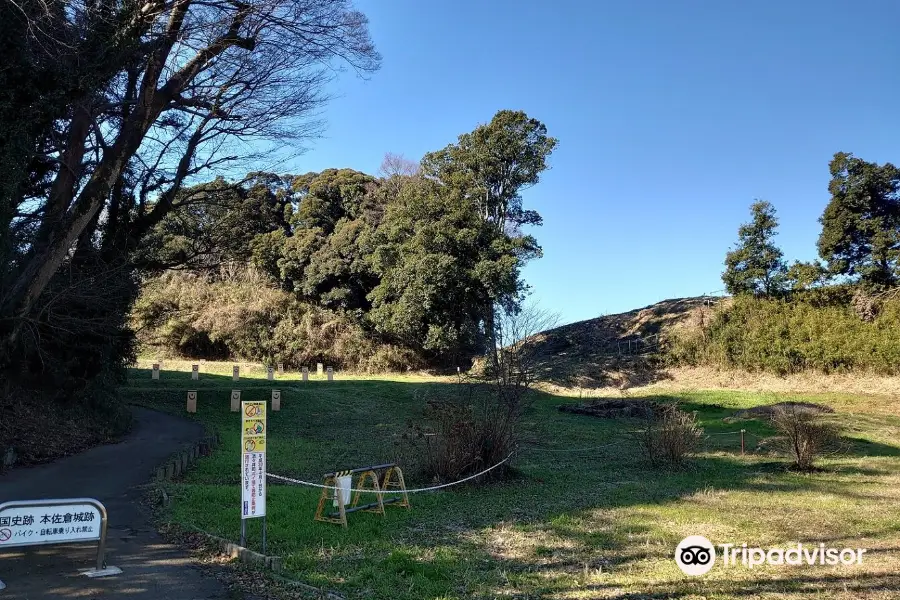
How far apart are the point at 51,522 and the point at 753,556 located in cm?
615

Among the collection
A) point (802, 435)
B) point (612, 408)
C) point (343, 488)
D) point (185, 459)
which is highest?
point (343, 488)

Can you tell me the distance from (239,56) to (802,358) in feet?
81.5

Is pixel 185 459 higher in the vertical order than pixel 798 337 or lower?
lower

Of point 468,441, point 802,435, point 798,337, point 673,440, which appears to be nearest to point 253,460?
point 468,441

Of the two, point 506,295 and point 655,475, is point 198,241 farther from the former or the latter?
point 506,295

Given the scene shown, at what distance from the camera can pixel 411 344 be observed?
32.9 metres

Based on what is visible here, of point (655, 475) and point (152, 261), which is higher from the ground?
point (152, 261)

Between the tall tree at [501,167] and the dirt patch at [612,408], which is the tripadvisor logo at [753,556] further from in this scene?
the tall tree at [501,167]

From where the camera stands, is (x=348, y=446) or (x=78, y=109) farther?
(x=348, y=446)

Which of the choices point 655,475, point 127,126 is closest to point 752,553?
point 655,475

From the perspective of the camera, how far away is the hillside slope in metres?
29.4

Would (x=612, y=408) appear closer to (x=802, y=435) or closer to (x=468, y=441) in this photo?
(x=802, y=435)

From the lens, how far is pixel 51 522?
466cm

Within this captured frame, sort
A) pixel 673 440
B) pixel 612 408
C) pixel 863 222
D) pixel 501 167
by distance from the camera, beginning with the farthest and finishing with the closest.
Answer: pixel 501 167
pixel 863 222
pixel 612 408
pixel 673 440
